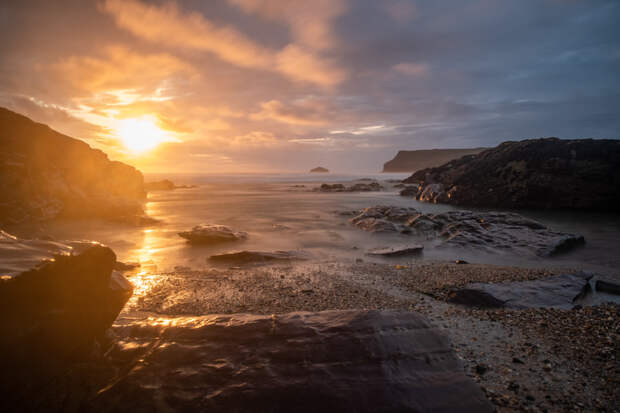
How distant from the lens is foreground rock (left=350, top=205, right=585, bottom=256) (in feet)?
24.6

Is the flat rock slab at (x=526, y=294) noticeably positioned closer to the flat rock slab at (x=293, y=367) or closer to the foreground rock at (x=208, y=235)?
the flat rock slab at (x=293, y=367)

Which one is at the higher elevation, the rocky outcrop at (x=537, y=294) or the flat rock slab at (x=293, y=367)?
the flat rock slab at (x=293, y=367)

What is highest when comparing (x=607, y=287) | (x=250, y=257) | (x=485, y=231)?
(x=485, y=231)

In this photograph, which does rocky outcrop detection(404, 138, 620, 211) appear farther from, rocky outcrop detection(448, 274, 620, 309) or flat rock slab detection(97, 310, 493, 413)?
flat rock slab detection(97, 310, 493, 413)

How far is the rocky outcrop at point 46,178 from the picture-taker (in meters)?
11.0

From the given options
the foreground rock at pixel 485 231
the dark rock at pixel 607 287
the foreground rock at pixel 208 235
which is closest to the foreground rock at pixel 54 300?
the foreground rock at pixel 208 235

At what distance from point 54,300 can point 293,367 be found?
2.06 m

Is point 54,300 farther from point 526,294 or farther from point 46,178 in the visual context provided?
point 46,178

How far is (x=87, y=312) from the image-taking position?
2.45m

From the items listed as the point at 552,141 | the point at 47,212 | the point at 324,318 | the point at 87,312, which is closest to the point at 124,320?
the point at 87,312

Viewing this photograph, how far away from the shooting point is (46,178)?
41.5 feet

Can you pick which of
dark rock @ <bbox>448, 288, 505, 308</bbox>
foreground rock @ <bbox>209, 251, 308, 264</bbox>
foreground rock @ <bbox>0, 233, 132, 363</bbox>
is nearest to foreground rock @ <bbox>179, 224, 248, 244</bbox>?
foreground rock @ <bbox>209, 251, 308, 264</bbox>

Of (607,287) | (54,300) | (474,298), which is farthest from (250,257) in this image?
(607,287)

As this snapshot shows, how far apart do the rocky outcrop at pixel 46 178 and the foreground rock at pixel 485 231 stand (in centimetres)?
1259
